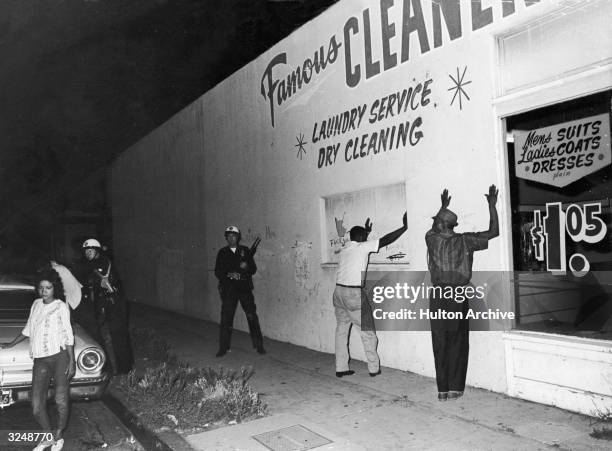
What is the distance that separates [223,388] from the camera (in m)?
5.48

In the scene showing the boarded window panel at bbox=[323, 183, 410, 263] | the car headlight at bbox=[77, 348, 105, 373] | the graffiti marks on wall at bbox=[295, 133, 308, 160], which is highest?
the graffiti marks on wall at bbox=[295, 133, 308, 160]

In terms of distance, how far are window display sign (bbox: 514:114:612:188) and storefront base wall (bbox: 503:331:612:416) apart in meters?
1.48

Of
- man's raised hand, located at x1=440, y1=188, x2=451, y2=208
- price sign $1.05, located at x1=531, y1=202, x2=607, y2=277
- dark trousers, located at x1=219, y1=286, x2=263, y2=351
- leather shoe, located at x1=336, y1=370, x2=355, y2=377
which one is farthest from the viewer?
dark trousers, located at x1=219, y1=286, x2=263, y2=351

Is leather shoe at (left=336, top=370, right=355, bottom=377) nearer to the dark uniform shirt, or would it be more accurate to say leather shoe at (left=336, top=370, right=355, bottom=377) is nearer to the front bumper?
the dark uniform shirt

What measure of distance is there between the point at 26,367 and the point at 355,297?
3.36 metres

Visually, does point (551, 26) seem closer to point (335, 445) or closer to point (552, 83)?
point (552, 83)

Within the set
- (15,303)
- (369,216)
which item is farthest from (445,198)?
(15,303)

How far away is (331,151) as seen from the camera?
25.0 feet

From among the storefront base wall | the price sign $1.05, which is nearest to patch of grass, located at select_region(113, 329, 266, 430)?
the storefront base wall

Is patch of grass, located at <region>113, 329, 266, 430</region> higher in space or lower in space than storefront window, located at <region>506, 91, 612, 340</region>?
lower

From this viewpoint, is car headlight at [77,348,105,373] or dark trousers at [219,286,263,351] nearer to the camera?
car headlight at [77,348,105,373]

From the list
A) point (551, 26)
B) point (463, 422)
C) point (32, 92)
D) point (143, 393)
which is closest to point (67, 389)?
point (143, 393)

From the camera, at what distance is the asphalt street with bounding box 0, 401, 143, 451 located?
480cm

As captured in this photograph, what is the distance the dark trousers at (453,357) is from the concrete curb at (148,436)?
2.43 m
